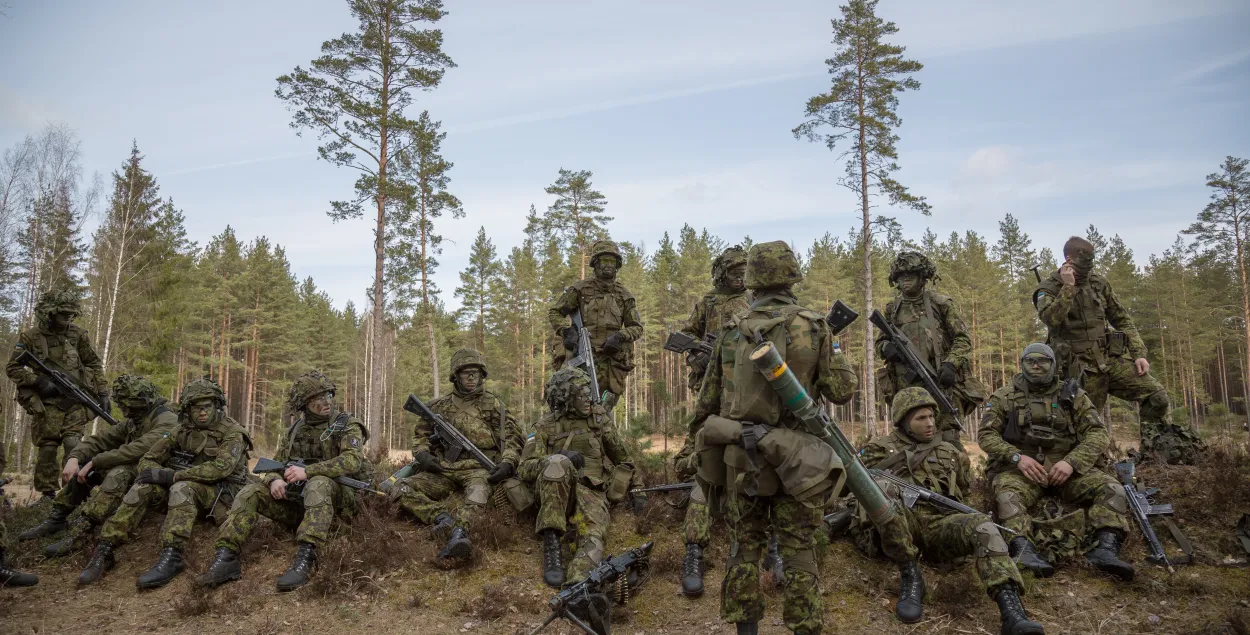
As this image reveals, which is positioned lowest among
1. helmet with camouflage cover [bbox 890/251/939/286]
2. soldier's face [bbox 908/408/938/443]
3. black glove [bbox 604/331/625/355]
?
soldier's face [bbox 908/408/938/443]

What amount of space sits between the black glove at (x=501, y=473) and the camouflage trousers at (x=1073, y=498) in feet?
16.5

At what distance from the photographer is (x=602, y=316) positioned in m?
8.90

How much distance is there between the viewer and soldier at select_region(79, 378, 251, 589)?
6352 millimetres

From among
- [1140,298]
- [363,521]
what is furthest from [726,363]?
[1140,298]

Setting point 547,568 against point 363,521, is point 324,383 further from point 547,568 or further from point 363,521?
point 547,568

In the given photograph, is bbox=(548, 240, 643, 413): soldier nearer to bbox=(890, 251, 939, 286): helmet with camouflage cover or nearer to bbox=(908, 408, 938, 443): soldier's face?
bbox=(890, 251, 939, 286): helmet with camouflage cover

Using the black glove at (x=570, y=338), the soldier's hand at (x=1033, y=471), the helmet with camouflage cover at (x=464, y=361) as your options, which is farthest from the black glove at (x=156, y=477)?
the soldier's hand at (x=1033, y=471)

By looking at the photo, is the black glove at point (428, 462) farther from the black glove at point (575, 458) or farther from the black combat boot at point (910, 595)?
the black combat boot at point (910, 595)

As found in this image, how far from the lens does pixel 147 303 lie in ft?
75.3

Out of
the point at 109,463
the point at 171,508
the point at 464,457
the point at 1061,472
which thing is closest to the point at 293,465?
the point at 171,508

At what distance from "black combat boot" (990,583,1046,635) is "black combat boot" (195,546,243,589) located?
6.65m

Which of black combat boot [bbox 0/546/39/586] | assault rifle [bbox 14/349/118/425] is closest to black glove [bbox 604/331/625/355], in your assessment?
black combat boot [bbox 0/546/39/586]

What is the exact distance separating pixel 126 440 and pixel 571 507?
568cm

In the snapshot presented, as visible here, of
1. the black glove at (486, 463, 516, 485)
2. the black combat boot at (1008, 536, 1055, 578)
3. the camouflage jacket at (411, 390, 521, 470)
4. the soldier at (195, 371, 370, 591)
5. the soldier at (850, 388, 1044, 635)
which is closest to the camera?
the soldier at (850, 388, 1044, 635)
